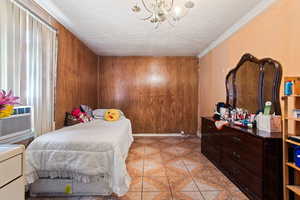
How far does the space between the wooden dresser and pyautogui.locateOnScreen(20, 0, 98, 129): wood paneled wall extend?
2668 millimetres

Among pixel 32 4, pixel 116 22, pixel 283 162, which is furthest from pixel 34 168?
pixel 283 162

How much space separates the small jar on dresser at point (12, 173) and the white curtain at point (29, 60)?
0.92m

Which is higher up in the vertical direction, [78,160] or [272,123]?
[272,123]

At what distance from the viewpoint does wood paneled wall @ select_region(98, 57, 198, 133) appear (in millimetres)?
4812

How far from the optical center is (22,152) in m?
1.18

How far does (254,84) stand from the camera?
2.34 m

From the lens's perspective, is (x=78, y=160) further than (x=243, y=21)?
No

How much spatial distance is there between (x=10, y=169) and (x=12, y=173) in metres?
0.04

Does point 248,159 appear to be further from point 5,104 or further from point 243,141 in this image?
point 5,104

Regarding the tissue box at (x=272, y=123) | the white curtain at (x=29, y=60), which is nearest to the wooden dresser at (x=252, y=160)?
the tissue box at (x=272, y=123)

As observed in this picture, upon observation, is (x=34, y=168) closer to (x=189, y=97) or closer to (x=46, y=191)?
(x=46, y=191)

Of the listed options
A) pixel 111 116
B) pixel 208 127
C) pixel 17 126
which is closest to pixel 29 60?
pixel 17 126

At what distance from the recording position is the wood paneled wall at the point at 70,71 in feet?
8.66

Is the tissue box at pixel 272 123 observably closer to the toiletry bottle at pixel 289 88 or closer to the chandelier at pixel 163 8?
the toiletry bottle at pixel 289 88
